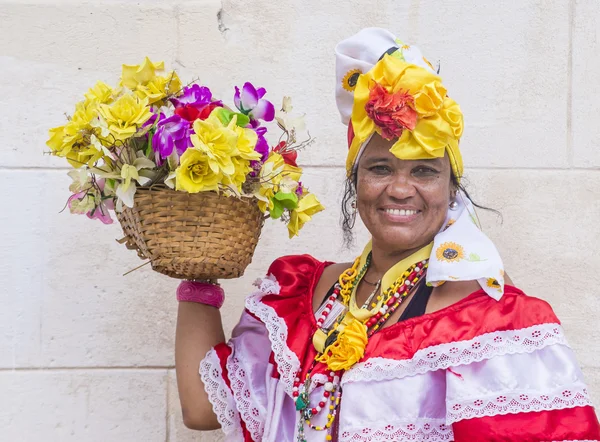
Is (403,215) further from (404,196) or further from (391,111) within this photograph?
(391,111)

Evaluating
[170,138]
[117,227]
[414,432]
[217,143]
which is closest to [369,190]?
[217,143]

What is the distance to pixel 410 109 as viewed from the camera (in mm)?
2283

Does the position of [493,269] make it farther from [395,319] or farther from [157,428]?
[157,428]

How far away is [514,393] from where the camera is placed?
6.80 ft

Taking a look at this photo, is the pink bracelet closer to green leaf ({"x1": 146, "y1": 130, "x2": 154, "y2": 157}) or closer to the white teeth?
green leaf ({"x1": 146, "y1": 130, "x2": 154, "y2": 157})

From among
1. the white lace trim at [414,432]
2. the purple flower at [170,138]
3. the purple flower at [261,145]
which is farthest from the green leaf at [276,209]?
the white lace trim at [414,432]

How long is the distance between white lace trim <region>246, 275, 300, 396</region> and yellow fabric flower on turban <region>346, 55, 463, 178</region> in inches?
25.8

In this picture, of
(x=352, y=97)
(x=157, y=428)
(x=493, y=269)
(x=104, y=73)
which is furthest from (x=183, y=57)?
(x=493, y=269)

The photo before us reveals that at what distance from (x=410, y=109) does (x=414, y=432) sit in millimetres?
847

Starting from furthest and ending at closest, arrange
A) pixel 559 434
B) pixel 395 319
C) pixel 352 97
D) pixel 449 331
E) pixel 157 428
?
pixel 157 428
pixel 352 97
pixel 395 319
pixel 449 331
pixel 559 434

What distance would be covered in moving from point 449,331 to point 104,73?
1970 millimetres

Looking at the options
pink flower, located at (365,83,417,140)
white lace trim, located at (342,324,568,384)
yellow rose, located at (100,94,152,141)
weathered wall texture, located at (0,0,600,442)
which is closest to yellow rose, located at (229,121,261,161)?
yellow rose, located at (100,94,152,141)

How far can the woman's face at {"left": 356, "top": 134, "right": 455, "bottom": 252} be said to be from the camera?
2.37 meters

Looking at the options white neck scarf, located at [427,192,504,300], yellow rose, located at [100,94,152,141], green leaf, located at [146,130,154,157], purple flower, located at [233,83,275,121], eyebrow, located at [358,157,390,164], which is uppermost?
purple flower, located at [233,83,275,121]
